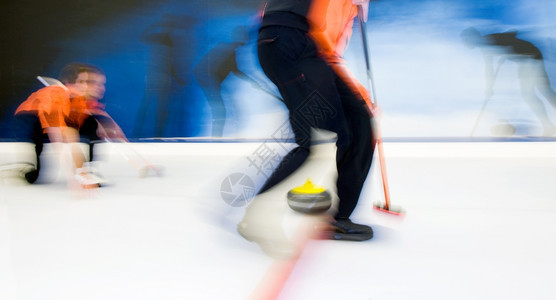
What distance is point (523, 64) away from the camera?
10.8ft

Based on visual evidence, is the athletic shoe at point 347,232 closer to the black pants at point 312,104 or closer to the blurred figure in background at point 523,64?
the black pants at point 312,104

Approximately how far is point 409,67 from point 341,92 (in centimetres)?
286

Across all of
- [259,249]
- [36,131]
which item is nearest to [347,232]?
[259,249]

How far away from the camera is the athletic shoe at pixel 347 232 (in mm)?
1078

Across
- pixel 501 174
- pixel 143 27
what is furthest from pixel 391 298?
pixel 143 27

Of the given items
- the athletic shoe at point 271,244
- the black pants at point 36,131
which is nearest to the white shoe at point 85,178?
the black pants at point 36,131

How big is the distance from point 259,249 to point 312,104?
42cm

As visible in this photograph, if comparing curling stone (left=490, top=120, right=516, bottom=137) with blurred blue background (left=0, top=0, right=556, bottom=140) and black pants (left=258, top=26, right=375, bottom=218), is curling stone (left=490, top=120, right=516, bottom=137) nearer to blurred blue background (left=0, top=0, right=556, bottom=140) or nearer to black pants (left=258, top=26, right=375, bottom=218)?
blurred blue background (left=0, top=0, right=556, bottom=140)

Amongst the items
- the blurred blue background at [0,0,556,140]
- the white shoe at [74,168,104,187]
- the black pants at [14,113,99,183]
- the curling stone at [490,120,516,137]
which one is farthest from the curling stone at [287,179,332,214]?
the curling stone at [490,120,516,137]

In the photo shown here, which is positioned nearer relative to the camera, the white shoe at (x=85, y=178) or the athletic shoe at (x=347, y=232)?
the athletic shoe at (x=347, y=232)

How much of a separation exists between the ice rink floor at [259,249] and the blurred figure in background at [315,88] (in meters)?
0.07

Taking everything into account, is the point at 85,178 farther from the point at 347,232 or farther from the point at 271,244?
the point at 347,232

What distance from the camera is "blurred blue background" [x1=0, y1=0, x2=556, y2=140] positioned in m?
3.37

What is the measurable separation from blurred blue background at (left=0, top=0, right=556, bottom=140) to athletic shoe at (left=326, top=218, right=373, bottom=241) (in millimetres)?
2496
